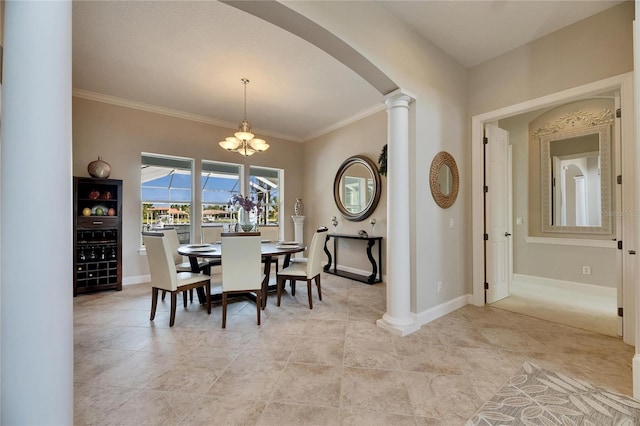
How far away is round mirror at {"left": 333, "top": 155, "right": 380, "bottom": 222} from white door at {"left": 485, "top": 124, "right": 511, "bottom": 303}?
5.56ft

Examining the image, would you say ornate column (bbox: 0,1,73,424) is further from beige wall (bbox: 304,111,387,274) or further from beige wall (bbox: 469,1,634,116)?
beige wall (bbox: 304,111,387,274)

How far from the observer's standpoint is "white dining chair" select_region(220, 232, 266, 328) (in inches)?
105

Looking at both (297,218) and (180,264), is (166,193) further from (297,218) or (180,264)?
(297,218)

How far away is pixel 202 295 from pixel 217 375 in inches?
67.2

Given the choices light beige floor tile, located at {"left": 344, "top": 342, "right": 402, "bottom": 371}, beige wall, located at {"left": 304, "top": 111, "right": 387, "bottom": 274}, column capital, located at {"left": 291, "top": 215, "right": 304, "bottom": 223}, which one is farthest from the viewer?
column capital, located at {"left": 291, "top": 215, "right": 304, "bottom": 223}

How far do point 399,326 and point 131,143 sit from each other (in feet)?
16.1

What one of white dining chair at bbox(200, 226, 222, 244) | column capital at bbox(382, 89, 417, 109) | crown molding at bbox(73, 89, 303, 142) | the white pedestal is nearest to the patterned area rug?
column capital at bbox(382, 89, 417, 109)

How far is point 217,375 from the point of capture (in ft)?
6.21

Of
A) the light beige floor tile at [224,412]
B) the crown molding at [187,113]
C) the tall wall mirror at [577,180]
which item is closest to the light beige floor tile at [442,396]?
the light beige floor tile at [224,412]

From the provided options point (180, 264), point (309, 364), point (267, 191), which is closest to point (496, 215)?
point (309, 364)

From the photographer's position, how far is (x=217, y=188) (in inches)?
211

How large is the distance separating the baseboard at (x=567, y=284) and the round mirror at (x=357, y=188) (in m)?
2.79

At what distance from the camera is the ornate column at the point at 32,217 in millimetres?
851

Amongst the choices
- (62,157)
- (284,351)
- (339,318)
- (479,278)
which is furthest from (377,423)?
(479,278)
